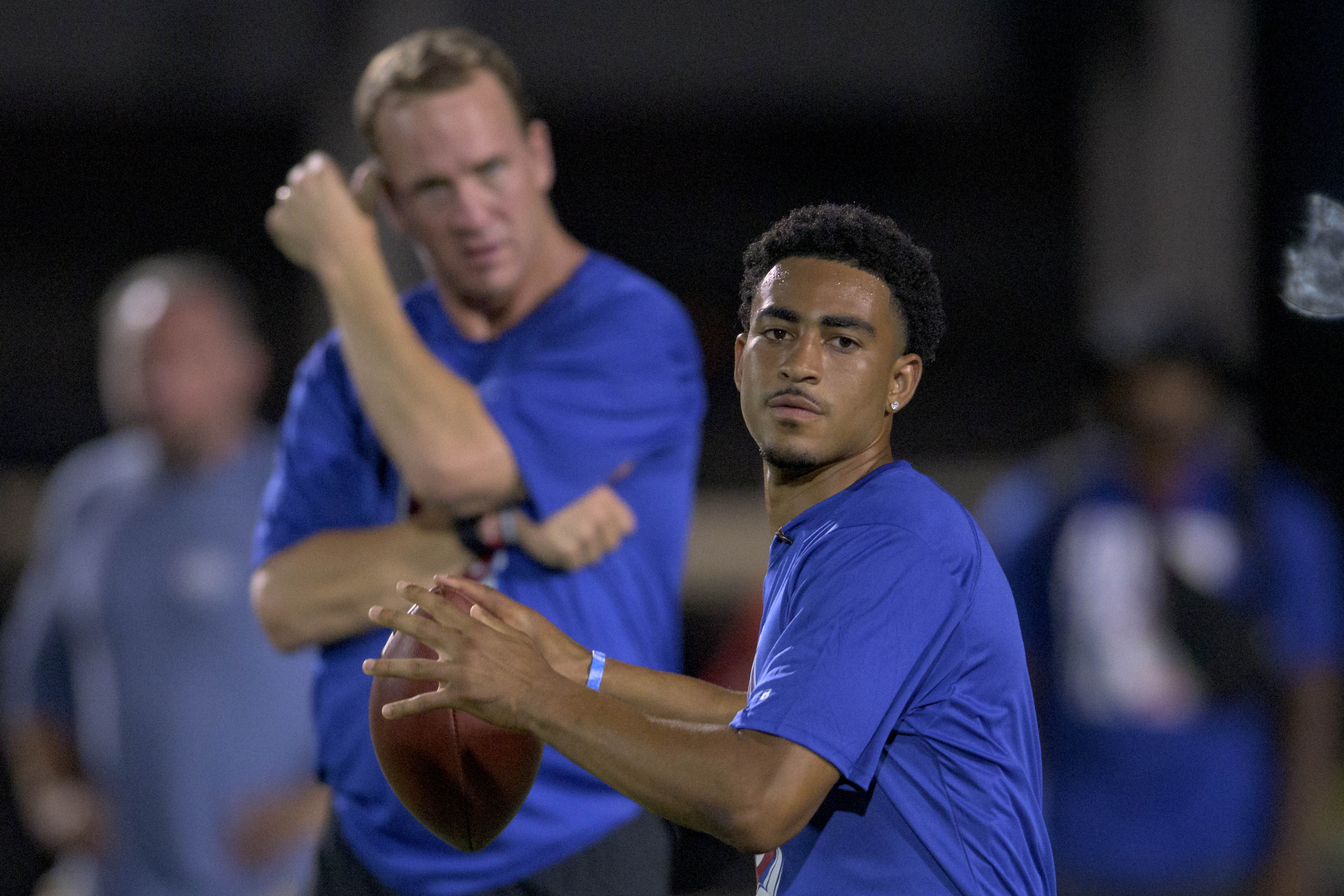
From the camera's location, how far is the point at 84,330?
17266 millimetres

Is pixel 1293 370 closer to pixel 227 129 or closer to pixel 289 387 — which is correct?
pixel 289 387

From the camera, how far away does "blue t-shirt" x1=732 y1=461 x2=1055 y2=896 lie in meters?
1.29

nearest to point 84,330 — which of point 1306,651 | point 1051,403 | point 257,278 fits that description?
point 257,278

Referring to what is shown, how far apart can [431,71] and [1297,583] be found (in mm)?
2386

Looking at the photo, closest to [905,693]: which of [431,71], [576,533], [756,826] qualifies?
[756,826]

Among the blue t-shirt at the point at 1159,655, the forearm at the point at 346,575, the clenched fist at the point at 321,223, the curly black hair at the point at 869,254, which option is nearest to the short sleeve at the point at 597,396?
the forearm at the point at 346,575

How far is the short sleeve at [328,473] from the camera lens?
2154 mm

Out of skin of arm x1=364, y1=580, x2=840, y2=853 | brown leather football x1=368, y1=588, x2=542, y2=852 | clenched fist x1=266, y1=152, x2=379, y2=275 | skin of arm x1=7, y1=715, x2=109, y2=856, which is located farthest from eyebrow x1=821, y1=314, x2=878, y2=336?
skin of arm x1=7, y1=715, x2=109, y2=856

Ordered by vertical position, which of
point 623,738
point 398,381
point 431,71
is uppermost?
A: point 431,71

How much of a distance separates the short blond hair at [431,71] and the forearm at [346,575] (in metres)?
0.56

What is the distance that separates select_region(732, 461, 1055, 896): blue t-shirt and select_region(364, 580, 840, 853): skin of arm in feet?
0.12

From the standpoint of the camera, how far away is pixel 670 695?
153 centimetres

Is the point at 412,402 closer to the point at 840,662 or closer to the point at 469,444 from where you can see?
the point at 469,444

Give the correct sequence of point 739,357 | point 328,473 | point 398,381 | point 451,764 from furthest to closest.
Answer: point 328,473, point 398,381, point 451,764, point 739,357
